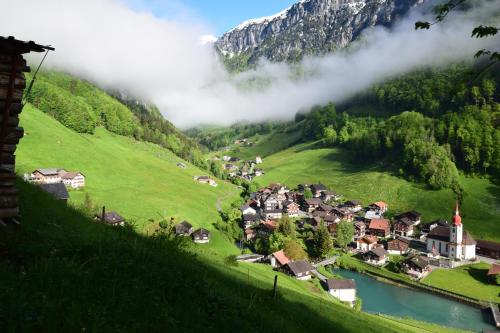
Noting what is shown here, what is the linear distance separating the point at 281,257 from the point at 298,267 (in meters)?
6.43

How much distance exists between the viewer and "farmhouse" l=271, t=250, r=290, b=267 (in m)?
79.6

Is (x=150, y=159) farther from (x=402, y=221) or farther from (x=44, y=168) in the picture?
(x=402, y=221)

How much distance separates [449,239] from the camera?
10162 cm

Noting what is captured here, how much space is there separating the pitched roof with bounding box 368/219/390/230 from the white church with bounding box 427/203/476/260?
16.8m

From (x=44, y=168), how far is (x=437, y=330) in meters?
93.2

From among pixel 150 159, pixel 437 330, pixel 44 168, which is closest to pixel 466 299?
pixel 437 330

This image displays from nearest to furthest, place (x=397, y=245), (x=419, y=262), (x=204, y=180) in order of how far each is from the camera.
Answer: (x=419, y=262) → (x=397, y=245) → (x=204, y=180)

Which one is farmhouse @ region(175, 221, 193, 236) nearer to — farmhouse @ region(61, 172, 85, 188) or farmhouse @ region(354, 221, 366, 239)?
farmhouse @ region(61, 172, 85, 188)

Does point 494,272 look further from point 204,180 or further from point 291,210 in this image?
point 204,180

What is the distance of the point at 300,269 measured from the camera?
7525 centimetres

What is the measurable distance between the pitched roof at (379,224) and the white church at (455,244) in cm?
1677

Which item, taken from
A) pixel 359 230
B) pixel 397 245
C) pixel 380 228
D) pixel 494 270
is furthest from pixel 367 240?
pixel 494 270

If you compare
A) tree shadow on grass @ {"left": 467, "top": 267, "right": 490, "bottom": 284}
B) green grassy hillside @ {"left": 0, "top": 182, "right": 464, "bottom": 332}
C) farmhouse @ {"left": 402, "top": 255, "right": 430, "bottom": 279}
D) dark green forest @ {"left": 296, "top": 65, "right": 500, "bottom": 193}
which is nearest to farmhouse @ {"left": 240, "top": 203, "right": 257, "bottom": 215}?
farmhouse @ {"left": 402, "top": 255, "right": 430, "bottom": 279}

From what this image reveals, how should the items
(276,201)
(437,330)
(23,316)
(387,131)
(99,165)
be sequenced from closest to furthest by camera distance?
(23,316)
(437,330)
(99,165)
(276,201)
(387,131)
